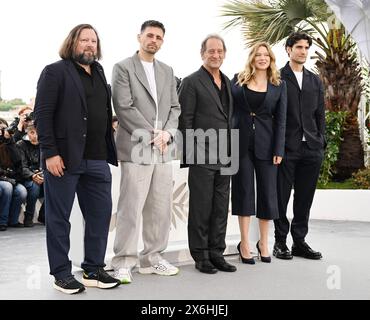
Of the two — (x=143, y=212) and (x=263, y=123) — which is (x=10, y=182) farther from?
(x=263, y=123)

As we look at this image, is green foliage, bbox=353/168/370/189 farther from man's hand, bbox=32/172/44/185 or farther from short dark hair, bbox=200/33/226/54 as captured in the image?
short dark hair, bbox=200/33/226/54

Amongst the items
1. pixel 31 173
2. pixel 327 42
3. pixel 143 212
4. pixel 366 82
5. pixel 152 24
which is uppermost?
pixel 327 42

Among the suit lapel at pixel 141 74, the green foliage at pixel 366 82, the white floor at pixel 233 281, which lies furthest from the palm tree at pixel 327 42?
the suit lapel at pixel 141 74

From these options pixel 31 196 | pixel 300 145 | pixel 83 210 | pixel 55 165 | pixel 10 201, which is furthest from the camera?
pixel 31 196

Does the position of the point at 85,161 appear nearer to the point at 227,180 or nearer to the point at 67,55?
the point at 67,55

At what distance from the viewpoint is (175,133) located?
3838 mm

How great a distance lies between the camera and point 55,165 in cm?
326

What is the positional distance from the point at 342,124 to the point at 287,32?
1.61m

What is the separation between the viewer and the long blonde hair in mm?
4152

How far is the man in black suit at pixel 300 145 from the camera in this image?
4.35 meters

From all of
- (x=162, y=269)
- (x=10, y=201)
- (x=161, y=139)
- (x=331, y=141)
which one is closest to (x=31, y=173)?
(x=10, y=201)

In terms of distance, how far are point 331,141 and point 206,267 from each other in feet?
14.1

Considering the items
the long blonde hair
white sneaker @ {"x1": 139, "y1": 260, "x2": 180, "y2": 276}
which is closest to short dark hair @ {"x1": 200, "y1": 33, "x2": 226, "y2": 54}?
the long blonde hair
